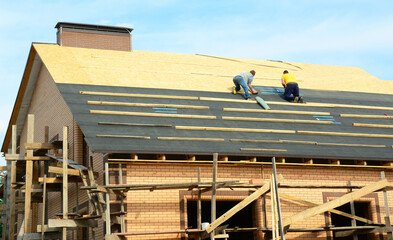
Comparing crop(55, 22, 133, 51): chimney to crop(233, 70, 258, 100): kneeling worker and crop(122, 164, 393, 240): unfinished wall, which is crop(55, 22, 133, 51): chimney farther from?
crop(122, 164, 393, 240): unfinished wall

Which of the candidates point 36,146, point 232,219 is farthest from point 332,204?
point 36,146

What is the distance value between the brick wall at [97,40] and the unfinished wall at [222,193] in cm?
997

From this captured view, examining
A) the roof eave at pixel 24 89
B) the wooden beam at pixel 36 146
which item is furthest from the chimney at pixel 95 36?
the wooden beam at pixel 36 146

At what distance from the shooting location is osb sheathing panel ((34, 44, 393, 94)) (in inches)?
→ 820

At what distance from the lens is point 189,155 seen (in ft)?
56.9

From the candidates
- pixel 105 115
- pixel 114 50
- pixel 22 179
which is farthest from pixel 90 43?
pixel 105 115

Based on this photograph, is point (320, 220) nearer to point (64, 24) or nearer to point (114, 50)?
point (114, 50)

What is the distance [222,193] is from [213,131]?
204cm

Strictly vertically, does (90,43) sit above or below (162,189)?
above

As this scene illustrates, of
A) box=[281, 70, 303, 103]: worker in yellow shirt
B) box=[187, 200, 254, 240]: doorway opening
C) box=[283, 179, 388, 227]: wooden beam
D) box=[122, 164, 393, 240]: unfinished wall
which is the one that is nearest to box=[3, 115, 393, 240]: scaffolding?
box=[283, 179, 388, 227]: wooden beam

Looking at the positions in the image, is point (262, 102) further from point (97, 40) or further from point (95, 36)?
point (95, 36)

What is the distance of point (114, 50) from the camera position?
2552cm

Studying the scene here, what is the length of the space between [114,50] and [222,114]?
7.90m

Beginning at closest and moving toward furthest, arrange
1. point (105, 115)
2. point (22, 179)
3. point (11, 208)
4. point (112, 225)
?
point (112, 225) < point (105, 115) < point (11, 208) < point (22, 179)
